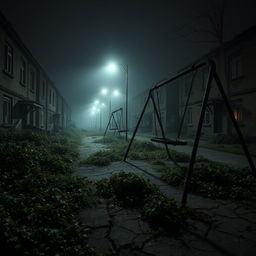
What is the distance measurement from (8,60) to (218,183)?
41.3 ft

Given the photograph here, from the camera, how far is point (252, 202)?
3105 millimetres

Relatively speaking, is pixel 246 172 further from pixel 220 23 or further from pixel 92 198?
pixel 220 23

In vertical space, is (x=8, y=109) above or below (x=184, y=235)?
above

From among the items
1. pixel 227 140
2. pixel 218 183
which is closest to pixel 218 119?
pixel 227 140

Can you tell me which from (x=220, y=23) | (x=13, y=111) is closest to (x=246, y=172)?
(x=13, y=111)

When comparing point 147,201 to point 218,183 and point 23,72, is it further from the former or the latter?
point 23,72

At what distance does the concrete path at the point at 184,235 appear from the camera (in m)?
1.89

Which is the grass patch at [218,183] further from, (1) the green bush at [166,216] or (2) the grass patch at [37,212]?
(2) the grass patch at [37,212]

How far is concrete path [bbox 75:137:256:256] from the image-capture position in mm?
1895

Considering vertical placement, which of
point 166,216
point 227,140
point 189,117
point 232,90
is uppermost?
point 232,90

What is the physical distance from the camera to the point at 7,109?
36.6 feet

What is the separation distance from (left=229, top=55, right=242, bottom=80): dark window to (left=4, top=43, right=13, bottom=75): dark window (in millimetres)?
15891

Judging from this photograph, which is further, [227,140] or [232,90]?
[232,90]

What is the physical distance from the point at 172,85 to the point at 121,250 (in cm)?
2556
